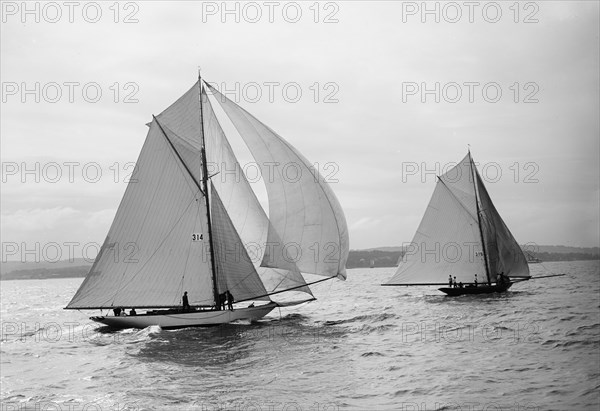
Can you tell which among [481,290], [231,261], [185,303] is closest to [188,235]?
[231,261]

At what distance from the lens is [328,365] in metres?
26.3

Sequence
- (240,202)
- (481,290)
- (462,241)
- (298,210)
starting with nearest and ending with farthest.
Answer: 1. (298,210)
2. (240,202)
3. (462,241)
4. (481,290)

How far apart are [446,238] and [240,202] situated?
23.9 metres

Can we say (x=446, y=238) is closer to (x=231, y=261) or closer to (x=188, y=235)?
(x=231, y=261)

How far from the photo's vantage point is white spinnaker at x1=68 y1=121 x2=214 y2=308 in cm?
3988

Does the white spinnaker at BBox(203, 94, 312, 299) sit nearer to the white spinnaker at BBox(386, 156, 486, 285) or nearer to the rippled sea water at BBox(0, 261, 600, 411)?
the rippled sea water at BBox(0, 261, 600, 411)

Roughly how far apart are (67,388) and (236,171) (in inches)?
746

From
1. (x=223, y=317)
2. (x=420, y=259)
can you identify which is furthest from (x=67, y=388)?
(x=420, y=259)

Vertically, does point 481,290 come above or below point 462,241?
below

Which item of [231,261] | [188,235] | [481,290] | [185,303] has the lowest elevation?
[481,290]

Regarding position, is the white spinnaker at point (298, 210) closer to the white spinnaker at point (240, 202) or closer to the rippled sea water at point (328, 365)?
the white spinnaker at point (240, 202)

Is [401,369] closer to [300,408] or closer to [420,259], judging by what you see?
[300,408]

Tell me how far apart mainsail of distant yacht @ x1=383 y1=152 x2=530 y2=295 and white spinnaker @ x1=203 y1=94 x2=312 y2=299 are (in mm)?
20548

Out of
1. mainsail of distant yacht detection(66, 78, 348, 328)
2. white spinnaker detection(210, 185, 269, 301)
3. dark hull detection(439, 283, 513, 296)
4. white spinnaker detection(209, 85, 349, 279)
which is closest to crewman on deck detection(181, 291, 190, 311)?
mainsail of distant yacht detection(66, 78, 348, 328)
